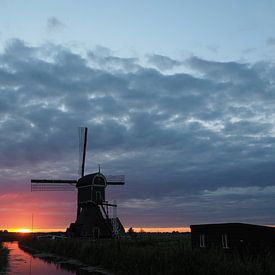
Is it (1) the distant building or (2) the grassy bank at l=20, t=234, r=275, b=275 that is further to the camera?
(1) the distant building

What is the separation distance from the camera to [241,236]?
37.5 m

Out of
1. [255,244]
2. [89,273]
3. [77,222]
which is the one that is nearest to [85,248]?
[89,273]

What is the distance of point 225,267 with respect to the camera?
21422mm

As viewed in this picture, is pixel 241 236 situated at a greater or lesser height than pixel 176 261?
greater

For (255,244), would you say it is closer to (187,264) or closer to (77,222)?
(187,264)

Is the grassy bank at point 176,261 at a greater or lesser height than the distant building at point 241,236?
lesser

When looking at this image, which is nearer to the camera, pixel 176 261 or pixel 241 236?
pixel 176 261

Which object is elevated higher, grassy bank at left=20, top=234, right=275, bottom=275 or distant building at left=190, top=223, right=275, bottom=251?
distant building at left=190, top=223, right=275, bottom=251

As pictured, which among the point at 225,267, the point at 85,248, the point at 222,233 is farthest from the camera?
the point at 85,248

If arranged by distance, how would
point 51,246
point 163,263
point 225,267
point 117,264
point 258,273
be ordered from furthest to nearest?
1. point 51,246
2. point 117,264
3. point 163,263
4. point 225,267
5. point 258,273

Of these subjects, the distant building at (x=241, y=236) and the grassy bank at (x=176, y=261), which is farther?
the distant building at (x=241, y=236)

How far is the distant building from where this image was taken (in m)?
36.7

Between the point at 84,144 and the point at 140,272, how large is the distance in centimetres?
5720

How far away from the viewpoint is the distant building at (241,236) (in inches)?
1445
